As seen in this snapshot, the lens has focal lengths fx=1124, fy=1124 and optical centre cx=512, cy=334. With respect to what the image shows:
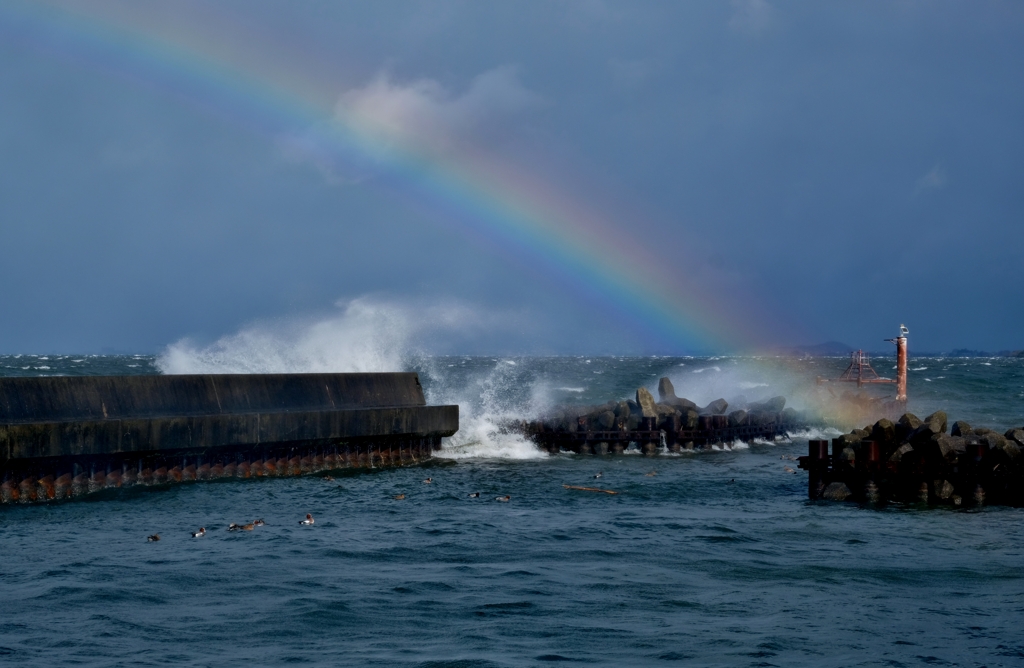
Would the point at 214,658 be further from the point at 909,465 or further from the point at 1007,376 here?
the point at 1007,376

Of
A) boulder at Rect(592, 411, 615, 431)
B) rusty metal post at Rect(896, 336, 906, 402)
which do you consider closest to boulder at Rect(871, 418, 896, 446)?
boulder at Rect(592, 411, 615, 431)

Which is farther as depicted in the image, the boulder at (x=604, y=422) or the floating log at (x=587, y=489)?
the boulder at (x=604, y=422)

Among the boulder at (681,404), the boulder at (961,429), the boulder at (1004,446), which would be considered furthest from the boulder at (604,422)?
the boulder at (1004,446)

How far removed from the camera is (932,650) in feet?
37.9

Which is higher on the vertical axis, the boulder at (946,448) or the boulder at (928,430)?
the boulder at (928,430)

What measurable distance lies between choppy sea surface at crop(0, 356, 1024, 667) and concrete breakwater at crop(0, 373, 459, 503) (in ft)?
2.47

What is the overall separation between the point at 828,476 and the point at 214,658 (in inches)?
609

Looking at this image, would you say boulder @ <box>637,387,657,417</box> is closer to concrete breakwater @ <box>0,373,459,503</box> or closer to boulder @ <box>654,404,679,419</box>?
boulder @ <box>654,404,679,419</box>

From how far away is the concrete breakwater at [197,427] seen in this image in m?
20.7

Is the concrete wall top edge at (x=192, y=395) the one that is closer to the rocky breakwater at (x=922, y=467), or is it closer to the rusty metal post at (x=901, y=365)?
the rocky breakwater at (x=922, y=467)

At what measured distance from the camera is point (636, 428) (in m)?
34.9

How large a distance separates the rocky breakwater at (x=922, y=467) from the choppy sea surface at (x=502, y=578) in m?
0.68

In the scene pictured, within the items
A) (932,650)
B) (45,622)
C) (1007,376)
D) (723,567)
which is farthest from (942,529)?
(1007,376)

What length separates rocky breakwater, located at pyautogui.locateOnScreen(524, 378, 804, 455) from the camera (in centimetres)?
3394
